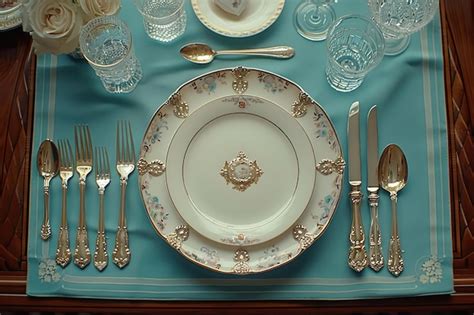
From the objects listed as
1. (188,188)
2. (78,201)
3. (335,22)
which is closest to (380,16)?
(335,22)

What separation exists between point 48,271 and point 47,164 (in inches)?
6.2

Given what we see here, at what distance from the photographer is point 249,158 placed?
88cm

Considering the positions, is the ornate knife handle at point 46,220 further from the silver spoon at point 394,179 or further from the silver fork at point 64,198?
the silver spoon at point 394,179

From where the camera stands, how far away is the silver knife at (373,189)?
84cm

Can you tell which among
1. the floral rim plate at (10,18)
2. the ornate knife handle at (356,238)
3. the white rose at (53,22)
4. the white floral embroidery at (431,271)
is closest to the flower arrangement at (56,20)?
the white rose at (53,22)

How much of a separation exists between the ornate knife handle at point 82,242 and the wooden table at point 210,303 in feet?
0.19

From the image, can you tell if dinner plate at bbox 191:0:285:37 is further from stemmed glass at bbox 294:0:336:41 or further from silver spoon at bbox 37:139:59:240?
silver spoon at bbox 37:139:59:240

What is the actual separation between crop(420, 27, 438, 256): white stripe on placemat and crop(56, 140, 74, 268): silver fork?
531 millimetres

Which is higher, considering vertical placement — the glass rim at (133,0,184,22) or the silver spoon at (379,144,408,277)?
the glass rim at (133,0,184,22)

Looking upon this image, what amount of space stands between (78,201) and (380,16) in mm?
538

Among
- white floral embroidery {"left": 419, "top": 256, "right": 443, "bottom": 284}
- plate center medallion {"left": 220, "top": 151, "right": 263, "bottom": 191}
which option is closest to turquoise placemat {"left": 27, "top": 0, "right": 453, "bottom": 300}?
white floral embroidery {"left": 419, "top": 256, "right": 443, "bottom": 284}

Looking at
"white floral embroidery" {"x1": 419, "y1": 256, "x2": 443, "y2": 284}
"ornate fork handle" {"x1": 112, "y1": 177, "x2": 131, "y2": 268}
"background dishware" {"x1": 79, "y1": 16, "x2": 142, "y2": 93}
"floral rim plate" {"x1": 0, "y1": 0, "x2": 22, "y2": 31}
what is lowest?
"white floral embroidery" {"x1": 419, "y1": 256, "x2": 443, "y2": 284}

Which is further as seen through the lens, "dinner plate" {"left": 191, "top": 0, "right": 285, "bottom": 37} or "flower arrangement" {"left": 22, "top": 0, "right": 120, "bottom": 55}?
"dinner plate" {"left": 191, "top": 0, "right": 285, "bottom": 37}

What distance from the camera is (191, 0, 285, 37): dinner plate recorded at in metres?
0.91
